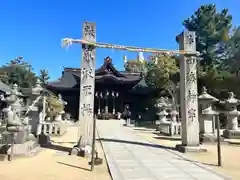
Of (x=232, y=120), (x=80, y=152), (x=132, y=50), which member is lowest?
(x=80, y=152)

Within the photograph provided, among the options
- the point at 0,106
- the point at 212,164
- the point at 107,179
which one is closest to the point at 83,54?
the point at 107,179

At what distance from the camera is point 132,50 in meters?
9.81

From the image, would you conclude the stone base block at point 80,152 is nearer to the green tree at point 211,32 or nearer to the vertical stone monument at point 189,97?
the vertical stone monument at point 189,97

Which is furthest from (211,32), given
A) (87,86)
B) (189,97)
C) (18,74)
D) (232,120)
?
(18,74)

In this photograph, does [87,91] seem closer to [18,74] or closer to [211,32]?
[211,32]

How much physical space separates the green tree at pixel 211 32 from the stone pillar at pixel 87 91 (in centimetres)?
2636

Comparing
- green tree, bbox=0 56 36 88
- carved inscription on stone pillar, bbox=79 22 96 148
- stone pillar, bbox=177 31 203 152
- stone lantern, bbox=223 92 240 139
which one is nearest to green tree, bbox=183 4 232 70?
stone lantern, bbox=223 92 240 139

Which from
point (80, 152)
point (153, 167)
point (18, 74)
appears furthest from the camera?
point (18, 74)

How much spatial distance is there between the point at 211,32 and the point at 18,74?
45595 millimetres

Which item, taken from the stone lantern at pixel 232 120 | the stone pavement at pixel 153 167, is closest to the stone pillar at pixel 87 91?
the stone pavement at pixel 153 167

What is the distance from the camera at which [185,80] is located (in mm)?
9750

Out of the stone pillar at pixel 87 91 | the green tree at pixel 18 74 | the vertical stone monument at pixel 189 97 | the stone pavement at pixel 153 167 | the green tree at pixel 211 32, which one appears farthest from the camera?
the green tree at pixel 18 74

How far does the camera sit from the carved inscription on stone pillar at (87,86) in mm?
8539

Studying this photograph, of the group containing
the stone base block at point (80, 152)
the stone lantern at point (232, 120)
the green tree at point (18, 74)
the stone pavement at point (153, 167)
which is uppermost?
the green tree at point (18, 74)
